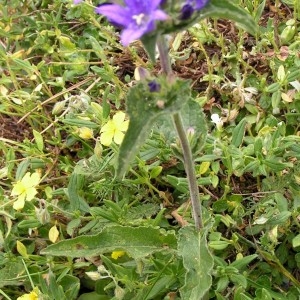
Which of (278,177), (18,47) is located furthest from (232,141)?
(18,47)

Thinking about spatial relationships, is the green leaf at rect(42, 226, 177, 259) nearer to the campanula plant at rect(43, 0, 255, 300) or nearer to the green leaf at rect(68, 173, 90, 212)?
the campanula plant at rect(43, 0, 255, 300)

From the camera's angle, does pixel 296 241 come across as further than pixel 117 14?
Yes

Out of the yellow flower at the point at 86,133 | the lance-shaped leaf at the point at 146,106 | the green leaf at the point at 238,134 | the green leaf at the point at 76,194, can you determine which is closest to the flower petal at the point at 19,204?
the green leaf at the point at 76,194

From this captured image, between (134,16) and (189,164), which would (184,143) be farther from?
(134,16)

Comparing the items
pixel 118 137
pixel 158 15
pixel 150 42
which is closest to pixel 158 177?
pixel 118 137

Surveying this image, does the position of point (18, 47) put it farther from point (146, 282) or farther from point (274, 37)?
point (146, 282)

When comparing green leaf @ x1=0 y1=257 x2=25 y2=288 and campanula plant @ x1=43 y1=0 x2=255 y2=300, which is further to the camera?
green leaf @ x1=0 y1=257 x2=25 y2=288

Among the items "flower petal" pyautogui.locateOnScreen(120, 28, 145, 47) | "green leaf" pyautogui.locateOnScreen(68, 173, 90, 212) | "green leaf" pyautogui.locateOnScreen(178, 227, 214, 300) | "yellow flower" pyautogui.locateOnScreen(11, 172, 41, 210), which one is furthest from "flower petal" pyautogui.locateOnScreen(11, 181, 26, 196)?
"flower petal" pyautogui.locateOnScreen(120, 28, 145, 47)
